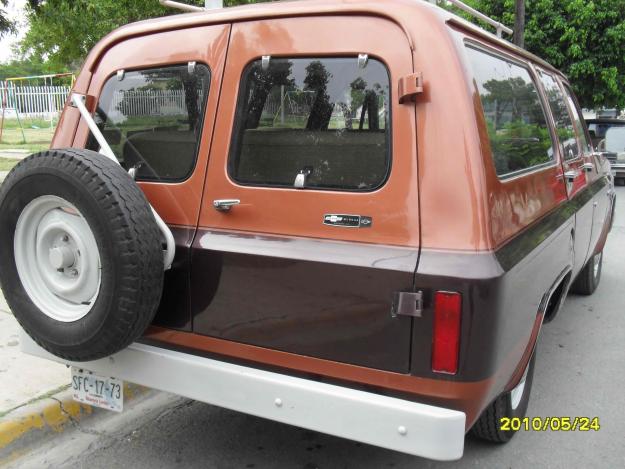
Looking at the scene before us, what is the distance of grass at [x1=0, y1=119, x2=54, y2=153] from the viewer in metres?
20.1

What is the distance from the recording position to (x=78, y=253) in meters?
2.49

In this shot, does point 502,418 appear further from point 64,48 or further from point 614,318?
point 64,48

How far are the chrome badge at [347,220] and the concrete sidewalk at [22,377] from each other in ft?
7.13

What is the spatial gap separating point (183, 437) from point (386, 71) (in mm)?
2277

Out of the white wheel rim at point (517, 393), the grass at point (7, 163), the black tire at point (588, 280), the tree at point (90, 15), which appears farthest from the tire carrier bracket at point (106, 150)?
the grass at point (7, 163)

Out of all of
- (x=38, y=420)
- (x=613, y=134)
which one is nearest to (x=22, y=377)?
(x=38, y=420)

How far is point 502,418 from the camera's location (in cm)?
292

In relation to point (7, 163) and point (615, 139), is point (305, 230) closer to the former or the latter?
point (7, 163)

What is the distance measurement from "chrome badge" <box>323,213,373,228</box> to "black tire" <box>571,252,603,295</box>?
13.4 feet

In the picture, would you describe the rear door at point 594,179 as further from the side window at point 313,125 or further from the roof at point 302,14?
the side window at point 313,125

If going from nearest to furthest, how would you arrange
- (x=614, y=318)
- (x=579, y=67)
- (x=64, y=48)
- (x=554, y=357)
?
(x=554, y=357) → (x=614, y=318) → (x=64, y=48) → (x=579, y=67)

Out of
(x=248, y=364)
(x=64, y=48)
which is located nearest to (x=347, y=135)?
(x=248, y=364)

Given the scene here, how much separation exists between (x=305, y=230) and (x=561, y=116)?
2792mm

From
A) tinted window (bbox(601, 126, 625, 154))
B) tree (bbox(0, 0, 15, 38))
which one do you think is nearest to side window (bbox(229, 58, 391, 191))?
tree (bbox(0, 0, 15, 38))
